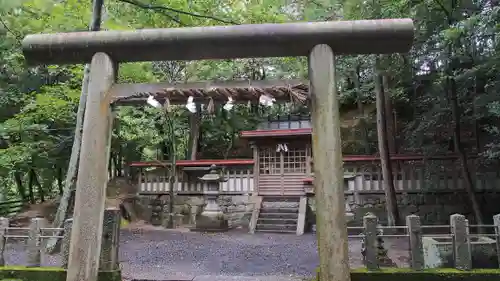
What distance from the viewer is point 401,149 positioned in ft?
60.3

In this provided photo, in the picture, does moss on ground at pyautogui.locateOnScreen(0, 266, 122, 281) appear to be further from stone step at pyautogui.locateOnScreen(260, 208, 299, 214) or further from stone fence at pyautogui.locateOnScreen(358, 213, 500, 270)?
stone step at pyautogui.locateOnScreen(260, 208, 299, 214)

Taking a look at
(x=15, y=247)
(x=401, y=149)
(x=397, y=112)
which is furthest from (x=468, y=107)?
(x=15, y=247)

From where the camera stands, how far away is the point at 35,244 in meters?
6.68

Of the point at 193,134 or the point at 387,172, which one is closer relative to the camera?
the point at 387,172

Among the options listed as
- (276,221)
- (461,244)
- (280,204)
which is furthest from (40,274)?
(280,204)

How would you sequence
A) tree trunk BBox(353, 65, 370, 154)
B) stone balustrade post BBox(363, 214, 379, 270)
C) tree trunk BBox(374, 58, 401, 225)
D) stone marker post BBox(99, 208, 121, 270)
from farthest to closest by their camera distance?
tree trunk BBox(353, 65, 370, 154) < tree trunk BBox(374, 58, 401, 225) < stone marker post BBox(99, 208, 121, 270) < stone balustrade post BBox(363, 214, 379, 270)

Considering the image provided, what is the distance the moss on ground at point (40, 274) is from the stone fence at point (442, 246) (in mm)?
4089

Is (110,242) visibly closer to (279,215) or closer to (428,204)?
(279,215)

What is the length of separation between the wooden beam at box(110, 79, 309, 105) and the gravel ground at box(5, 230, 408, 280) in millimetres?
4056

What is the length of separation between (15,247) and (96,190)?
953 centimetres

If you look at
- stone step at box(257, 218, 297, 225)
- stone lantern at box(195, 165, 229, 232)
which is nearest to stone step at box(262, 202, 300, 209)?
stone step at box(257, 218, 297, 225)

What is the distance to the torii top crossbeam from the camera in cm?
448

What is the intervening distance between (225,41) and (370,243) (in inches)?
159

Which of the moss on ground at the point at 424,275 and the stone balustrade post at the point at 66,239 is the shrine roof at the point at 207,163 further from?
the moss on ground at the point at 424,275
